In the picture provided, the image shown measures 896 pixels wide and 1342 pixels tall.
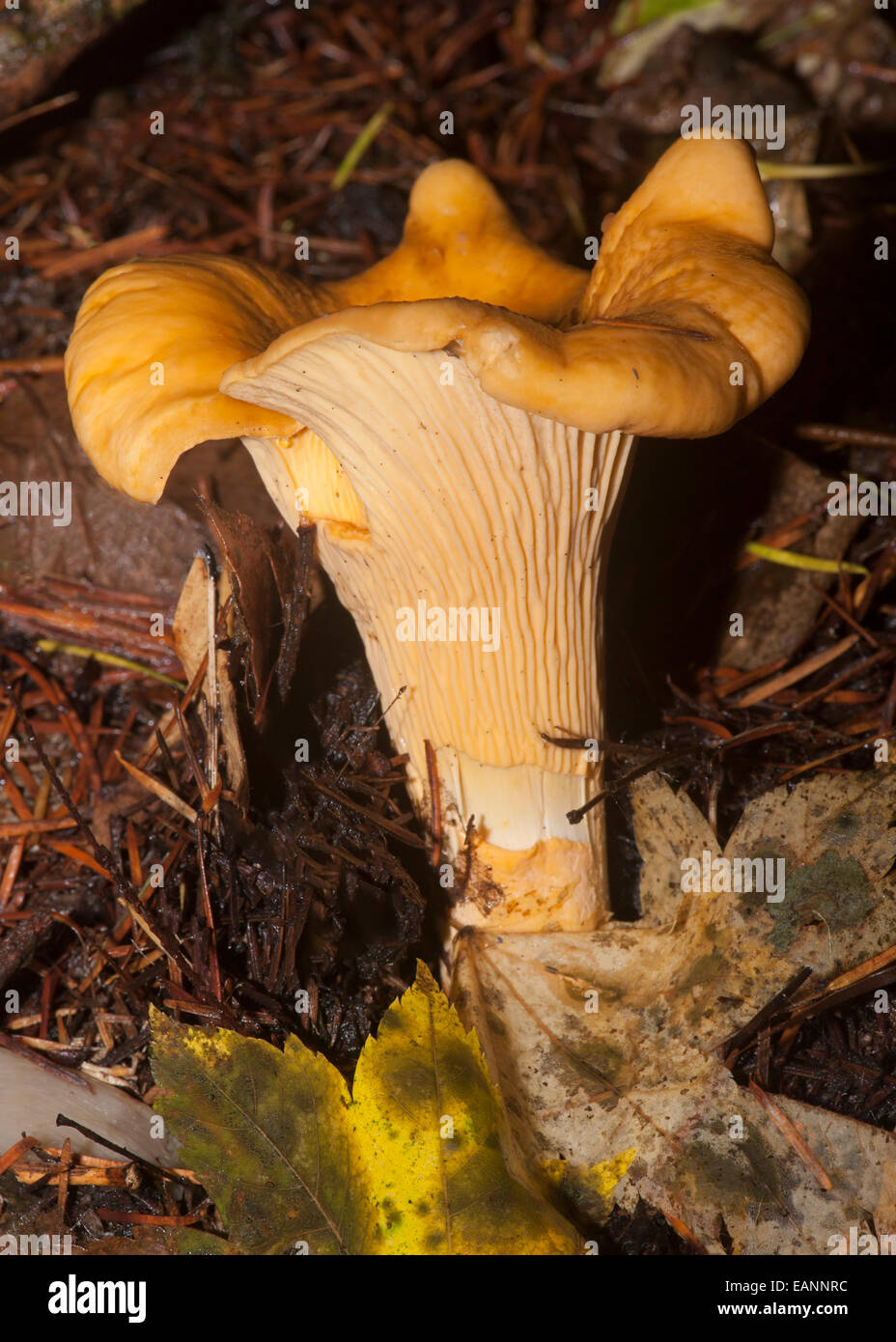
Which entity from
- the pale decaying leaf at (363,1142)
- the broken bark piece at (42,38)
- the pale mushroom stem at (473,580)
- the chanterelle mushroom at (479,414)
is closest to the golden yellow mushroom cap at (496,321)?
the chanterelle mushroom at (479,414)

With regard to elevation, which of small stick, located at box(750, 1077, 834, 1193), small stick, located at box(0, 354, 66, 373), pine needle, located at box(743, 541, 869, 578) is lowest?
small stick, located at box(750, 1077, 834, 1193)

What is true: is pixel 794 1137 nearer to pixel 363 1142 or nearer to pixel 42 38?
pixel 363 1142

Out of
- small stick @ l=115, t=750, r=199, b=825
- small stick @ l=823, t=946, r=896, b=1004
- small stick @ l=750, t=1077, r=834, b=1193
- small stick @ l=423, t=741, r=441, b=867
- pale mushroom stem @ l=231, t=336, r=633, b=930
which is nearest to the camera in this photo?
pale mushroom stem @ l=231, t=336, r=633, b=930

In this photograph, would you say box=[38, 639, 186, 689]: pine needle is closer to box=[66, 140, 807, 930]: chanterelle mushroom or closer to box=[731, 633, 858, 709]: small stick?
box=[66, 140, 807, 930]: chanterelle mushroom

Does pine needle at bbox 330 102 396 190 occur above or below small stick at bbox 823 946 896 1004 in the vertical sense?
above

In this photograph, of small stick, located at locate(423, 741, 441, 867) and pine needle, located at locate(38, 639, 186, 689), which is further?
pine needle, located at locate(38, 639, 186, 689)

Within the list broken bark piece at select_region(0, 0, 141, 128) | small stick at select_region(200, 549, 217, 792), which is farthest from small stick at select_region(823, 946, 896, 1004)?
broken bark piece at select_region(0, 0, 141, 128)

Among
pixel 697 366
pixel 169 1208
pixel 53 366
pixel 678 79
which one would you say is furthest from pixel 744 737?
pixel 678 79
